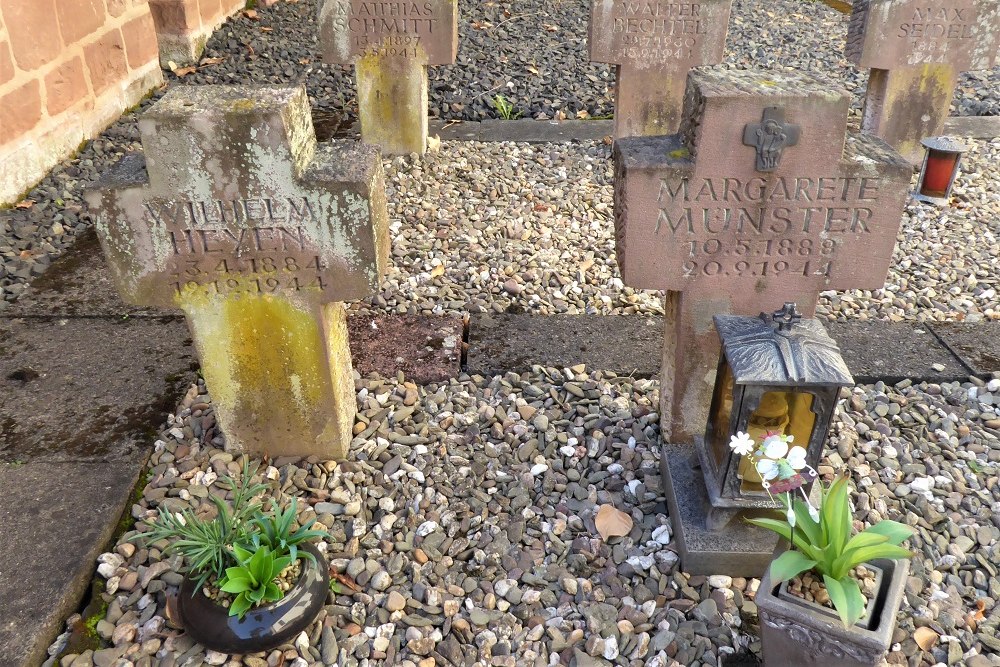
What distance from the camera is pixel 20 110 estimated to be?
5.04 metres

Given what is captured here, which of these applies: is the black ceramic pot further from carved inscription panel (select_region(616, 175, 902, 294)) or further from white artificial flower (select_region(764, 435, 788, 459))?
carved inscription panel (select_region(616, 175, 902, 294))

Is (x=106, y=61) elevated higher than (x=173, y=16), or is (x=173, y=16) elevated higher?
(x=173, y=16)

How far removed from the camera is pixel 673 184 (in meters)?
2.37

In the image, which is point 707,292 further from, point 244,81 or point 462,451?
point 244,81

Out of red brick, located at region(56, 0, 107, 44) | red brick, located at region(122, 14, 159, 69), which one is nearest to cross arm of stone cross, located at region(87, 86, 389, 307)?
red brick, located at region(56, 0, 107, 44)

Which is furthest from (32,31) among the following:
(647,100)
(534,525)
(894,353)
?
(894,353)

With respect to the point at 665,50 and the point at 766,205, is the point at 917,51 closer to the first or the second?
the point at 665,50

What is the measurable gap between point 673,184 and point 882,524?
46.0 inches

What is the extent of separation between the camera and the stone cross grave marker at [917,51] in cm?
510

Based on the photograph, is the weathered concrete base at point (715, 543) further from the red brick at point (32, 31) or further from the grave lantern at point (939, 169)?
the red brick at point (32, 31)

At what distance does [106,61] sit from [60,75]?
84 centimetres

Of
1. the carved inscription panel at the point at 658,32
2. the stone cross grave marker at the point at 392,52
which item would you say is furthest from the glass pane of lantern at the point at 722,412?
the stone cross grave marker at the point at 392,52

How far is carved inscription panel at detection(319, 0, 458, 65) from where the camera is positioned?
209 inches

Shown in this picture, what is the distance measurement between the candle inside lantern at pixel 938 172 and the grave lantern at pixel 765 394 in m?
3.35
